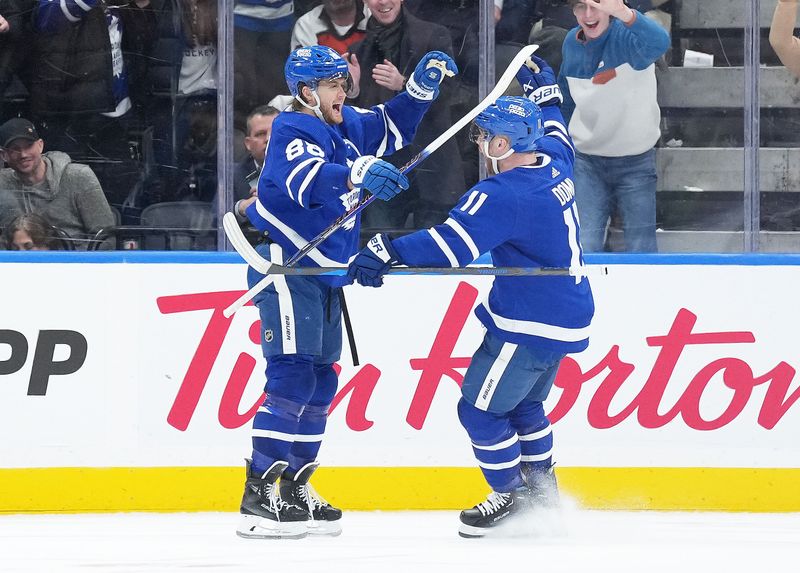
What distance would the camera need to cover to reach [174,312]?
4395 mm

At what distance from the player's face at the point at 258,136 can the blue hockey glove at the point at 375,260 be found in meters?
1.19

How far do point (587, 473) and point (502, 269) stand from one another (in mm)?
1024

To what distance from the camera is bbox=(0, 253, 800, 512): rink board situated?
435 cm

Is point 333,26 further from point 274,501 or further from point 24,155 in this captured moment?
point 274,501

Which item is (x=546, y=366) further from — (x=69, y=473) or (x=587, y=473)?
(x=69, y=473)

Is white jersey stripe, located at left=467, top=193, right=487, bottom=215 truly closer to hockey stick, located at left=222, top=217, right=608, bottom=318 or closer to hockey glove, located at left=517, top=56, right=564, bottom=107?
hockey stick, located at left=222, top=217, right=608, bottom=318

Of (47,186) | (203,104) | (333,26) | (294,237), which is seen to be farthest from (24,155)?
(294,237)

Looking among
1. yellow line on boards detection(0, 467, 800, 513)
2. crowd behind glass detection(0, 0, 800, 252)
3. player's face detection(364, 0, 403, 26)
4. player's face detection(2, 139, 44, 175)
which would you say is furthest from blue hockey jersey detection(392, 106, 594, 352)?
player's face detection(2, 139, 44, 175)

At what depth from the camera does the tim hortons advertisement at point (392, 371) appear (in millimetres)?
4359

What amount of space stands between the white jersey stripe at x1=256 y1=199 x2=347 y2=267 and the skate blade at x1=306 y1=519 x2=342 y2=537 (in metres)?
0.70

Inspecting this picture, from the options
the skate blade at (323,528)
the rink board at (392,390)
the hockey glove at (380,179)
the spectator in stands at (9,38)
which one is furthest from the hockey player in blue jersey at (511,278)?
the spectator in stands at (9,38)

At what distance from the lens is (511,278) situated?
3742 mm

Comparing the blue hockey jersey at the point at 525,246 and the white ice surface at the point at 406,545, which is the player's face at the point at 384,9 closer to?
the blue hockey jersey at the point at 525,246

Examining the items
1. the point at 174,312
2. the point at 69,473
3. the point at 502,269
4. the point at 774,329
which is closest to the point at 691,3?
the point at 774,329
